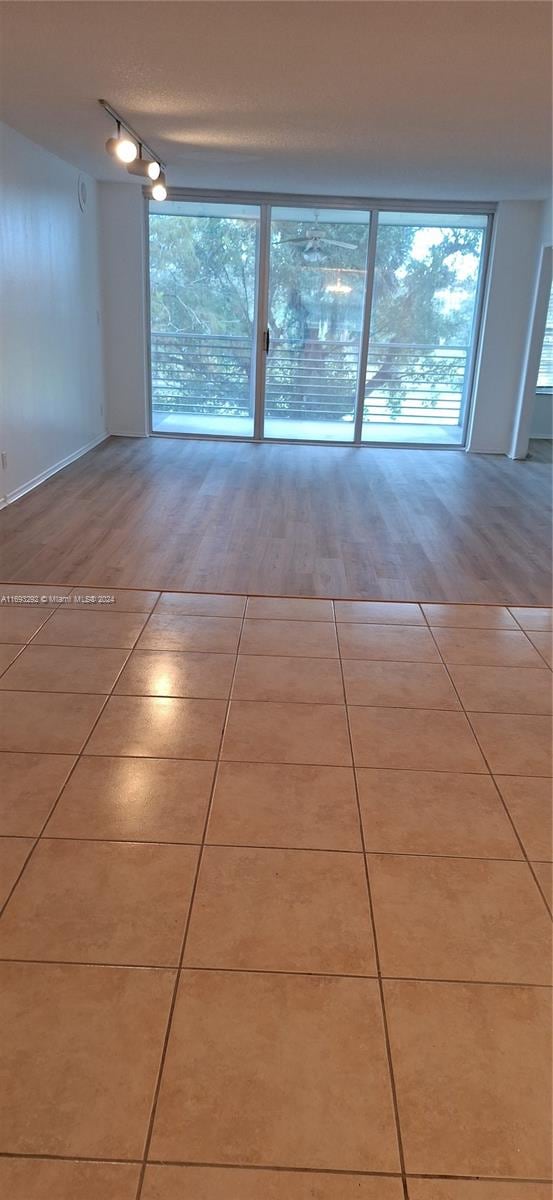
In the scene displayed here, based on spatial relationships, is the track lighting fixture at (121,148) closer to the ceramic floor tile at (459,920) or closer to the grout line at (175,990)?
the grout line at (175,990)

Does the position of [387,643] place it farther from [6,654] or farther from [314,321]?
[314,321]

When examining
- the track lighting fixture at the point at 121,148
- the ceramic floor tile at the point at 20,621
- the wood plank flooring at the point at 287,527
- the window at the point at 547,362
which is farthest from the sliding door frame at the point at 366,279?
the ceramic floor tile at the point at 20,621

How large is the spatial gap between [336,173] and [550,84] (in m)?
2.70

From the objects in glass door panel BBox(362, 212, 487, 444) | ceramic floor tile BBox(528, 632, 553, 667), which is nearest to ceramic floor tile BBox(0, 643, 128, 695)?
ceramic floor tile BBox(528, 632, 553, 667)

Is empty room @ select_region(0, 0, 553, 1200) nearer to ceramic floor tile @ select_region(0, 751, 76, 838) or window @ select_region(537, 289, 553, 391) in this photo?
ceramic floor tile @ select_region(0, 751, 76, 838)

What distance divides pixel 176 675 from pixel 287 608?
845 mm

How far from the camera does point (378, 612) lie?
355 centimetres

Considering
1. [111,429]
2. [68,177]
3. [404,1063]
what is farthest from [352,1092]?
[111,429]

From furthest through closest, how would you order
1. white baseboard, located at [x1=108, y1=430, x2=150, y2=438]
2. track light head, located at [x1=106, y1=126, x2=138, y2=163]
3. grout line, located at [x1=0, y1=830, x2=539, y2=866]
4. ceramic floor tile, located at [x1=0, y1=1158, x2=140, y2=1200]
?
white baseboard, located at [x1=108, y1=430, x2=150, y2=438] → track light head, located at [x1=106, y1=126, x2=138, y2=163] → grout line, located at [x1=0, y1=830, x2=539, y2=866] → ceramic floor tile, located at [x1=0, y1=1158, x2=140, y2=1200]

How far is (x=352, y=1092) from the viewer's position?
1.35 metres

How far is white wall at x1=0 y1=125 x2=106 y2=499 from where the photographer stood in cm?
492

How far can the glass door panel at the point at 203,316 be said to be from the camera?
725 centimetres

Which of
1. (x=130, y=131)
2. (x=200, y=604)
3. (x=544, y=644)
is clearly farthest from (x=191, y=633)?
(x=130, y=131)

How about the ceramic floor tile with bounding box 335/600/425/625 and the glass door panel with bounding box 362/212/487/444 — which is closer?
the ceramic floor tile with bounding box 335/600/425/625
